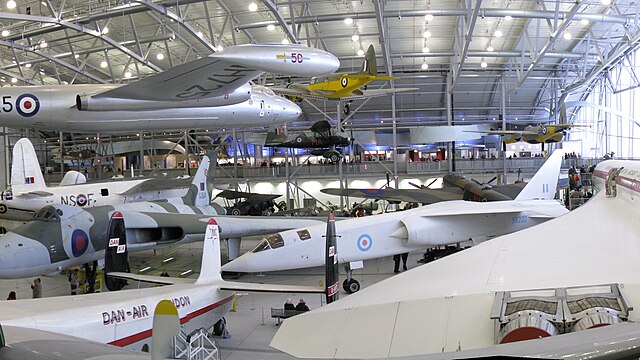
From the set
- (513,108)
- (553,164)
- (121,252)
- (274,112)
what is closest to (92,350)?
(121,252)

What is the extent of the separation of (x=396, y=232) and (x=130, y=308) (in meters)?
7.78

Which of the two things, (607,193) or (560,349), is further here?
(607,193)

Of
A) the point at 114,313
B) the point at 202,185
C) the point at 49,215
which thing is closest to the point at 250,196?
the point at 202,185

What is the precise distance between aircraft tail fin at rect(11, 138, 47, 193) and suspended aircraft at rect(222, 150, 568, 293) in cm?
1066

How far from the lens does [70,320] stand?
6.10 meters

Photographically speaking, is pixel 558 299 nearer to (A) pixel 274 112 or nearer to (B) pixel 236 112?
(B) pixel 236 112

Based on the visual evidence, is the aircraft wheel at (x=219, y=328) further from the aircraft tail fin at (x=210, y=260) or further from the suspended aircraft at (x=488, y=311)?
the suspended aircraft at (x=488, y=311)

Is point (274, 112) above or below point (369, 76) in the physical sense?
below

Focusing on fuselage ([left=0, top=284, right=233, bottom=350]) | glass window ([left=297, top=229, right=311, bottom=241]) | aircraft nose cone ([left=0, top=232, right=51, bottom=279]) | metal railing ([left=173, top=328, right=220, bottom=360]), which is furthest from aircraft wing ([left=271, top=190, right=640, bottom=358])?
aircraft nose cone ([left=0, top=232, right=51, bottom=279])

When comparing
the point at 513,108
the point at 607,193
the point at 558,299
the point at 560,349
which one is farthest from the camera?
the point at 513,108

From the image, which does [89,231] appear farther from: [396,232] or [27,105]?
[396,232]

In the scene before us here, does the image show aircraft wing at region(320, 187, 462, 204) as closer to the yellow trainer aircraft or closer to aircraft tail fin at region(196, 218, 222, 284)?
the yellow trainer aircraft

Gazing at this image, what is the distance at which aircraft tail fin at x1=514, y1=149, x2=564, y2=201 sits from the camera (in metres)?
15.7

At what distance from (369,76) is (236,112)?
32.5 ft
